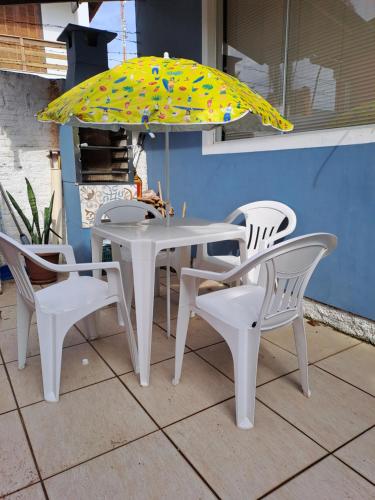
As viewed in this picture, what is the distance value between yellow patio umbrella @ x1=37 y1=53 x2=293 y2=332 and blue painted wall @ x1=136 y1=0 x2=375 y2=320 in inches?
35.5

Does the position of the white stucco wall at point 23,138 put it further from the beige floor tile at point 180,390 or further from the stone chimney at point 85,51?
the beige floor tile at point 180,390

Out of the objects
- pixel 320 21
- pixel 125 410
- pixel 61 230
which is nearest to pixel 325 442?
pixel 125 410

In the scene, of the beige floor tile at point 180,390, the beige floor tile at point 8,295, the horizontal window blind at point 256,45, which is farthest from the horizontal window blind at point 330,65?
the beige floor tile at point 8,295

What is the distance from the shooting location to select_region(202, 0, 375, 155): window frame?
2.47 metres

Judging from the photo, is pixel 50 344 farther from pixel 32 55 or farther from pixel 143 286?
pixel 32 55

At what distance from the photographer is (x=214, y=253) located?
13.2ft

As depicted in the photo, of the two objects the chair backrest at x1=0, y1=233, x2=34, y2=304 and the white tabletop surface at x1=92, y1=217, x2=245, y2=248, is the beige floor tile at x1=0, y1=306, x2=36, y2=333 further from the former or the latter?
the white tabletop surface at x1=92, y1=217, x2=245, y2=248

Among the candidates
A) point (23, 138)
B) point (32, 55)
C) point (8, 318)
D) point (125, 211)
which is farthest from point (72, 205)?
point (32, 55)

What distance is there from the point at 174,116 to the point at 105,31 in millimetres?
2729

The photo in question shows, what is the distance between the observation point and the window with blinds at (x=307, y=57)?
2.50 meters

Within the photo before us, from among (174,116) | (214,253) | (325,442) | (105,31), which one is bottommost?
(325,442)

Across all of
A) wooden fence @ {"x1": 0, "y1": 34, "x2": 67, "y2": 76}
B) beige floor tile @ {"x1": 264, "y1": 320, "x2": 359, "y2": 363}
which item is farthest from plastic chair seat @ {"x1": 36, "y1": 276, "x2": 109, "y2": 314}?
wooden fence @ {"x1": 0, "y1": 34, "x2": 67, "y2": 76}

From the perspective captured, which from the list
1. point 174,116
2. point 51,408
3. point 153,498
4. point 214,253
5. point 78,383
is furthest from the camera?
point 214,253

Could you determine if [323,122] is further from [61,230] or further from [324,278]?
[61,230]
